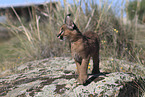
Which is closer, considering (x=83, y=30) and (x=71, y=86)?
(x=71, y=86)

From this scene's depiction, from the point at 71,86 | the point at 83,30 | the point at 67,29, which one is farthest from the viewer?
the point at 83,30

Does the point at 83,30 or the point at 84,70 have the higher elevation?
the point at 83,30

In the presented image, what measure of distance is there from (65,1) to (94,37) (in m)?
2.75

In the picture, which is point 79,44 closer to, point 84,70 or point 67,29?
point 67,29

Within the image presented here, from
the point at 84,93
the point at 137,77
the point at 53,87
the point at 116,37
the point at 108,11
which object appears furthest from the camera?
the point at 108,11

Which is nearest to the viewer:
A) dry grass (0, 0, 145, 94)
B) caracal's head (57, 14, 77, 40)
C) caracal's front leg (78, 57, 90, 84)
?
caracal's head (57, 14, 77, 40)

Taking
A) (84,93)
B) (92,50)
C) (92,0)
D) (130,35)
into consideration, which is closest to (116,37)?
(130,35)

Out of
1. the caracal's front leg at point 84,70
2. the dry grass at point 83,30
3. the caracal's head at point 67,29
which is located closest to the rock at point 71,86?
the caracal's front leg at point 84,70

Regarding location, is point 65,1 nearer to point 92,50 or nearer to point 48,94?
point 92,50

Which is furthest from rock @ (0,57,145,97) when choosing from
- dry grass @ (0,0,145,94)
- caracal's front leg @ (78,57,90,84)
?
dry grass @ (0,0,145,94)

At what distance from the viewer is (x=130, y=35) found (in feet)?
17.5

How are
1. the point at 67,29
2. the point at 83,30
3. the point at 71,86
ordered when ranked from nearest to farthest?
1. the point at 67,29
2. the point at 71,86
3. the point at 83,30

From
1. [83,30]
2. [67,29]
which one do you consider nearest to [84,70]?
[67,29]

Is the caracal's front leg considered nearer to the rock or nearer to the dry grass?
the rock
